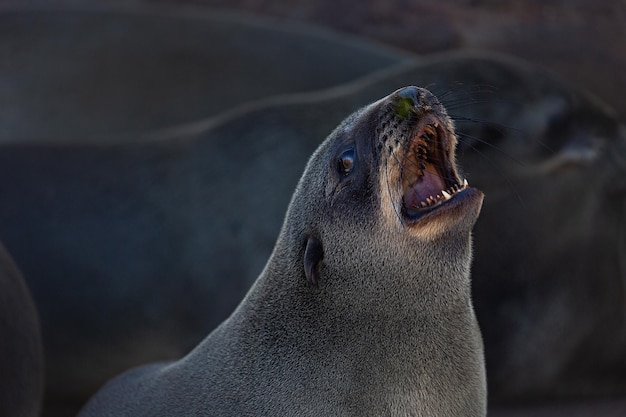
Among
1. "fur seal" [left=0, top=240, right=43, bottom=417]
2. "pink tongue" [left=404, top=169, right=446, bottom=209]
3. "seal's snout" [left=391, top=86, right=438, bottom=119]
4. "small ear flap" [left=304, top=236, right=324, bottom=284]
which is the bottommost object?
"fur seal" [left=0, top=240, right=43, bottom=417]

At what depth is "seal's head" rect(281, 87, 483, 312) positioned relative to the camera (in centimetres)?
300

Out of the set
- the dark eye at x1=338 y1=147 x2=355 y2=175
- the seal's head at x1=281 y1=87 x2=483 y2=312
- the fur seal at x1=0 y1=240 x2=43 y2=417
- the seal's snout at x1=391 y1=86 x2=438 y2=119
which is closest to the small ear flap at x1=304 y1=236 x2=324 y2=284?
the seal's head at x1=281 y1=87 x2=483 y2=312

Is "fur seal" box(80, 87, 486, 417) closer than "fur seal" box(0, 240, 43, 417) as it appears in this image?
Yes

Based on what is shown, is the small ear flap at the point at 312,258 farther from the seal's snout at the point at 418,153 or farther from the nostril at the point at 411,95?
the nostril at the point at 411,95

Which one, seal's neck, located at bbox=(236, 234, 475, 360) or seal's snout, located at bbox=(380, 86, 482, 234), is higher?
seal's snout, located at bbox=(380, 86, 482, 234)

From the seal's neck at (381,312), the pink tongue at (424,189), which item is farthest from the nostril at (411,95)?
the seal's neck at (381,312)

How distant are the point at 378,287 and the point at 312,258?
194 mm

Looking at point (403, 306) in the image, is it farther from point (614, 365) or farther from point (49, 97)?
point (49, 97)

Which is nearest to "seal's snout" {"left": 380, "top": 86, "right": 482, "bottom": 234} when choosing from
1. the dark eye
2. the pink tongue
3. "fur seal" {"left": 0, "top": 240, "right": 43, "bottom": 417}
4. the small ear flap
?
the pink tongue

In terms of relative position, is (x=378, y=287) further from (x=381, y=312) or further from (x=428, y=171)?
(x=428, y=171)

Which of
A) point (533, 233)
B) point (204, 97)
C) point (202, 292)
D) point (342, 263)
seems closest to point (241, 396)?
point (342, 263)

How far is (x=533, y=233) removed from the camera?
468 cm

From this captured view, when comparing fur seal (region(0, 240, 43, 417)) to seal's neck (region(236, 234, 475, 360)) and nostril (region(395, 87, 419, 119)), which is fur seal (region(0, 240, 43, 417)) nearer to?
seal's neck (region(236, 234, 475, 360))

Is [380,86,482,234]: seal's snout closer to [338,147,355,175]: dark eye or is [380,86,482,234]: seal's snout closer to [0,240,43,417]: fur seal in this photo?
[338,147,355,175]: dark eye
